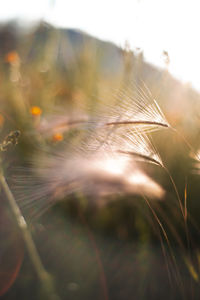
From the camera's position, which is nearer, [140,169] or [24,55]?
[140,169]

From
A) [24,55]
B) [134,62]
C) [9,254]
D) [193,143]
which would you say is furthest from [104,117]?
[24,55]

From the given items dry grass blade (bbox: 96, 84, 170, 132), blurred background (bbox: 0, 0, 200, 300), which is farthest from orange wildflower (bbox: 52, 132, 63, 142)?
dry grass blade (bbox: 96, 84, 170, 132)

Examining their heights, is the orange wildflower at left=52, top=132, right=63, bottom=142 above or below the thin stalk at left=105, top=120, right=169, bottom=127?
below

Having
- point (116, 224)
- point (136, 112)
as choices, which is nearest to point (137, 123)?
point (136, 112)

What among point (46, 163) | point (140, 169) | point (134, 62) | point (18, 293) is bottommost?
point (18, 293)

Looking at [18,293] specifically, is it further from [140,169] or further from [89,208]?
[140,169]

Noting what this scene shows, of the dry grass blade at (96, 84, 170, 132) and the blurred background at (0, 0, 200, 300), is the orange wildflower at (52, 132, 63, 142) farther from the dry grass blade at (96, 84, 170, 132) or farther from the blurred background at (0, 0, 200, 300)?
the dry grass blade at (96, 84, 170, 132)

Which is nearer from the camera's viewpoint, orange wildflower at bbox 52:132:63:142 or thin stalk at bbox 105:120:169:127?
thin stalk at bbox 105:120:169:127

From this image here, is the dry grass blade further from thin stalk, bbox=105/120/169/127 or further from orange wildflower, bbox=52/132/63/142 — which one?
orange wildflower, bbox=52/132/63/142

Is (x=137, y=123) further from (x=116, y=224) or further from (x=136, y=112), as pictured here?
(x=116, y=224)

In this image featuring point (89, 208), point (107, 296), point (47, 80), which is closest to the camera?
point (107, 296)

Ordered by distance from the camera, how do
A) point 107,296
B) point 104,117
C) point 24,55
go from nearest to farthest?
point 104,117 < point 107,296 < point 24,55
